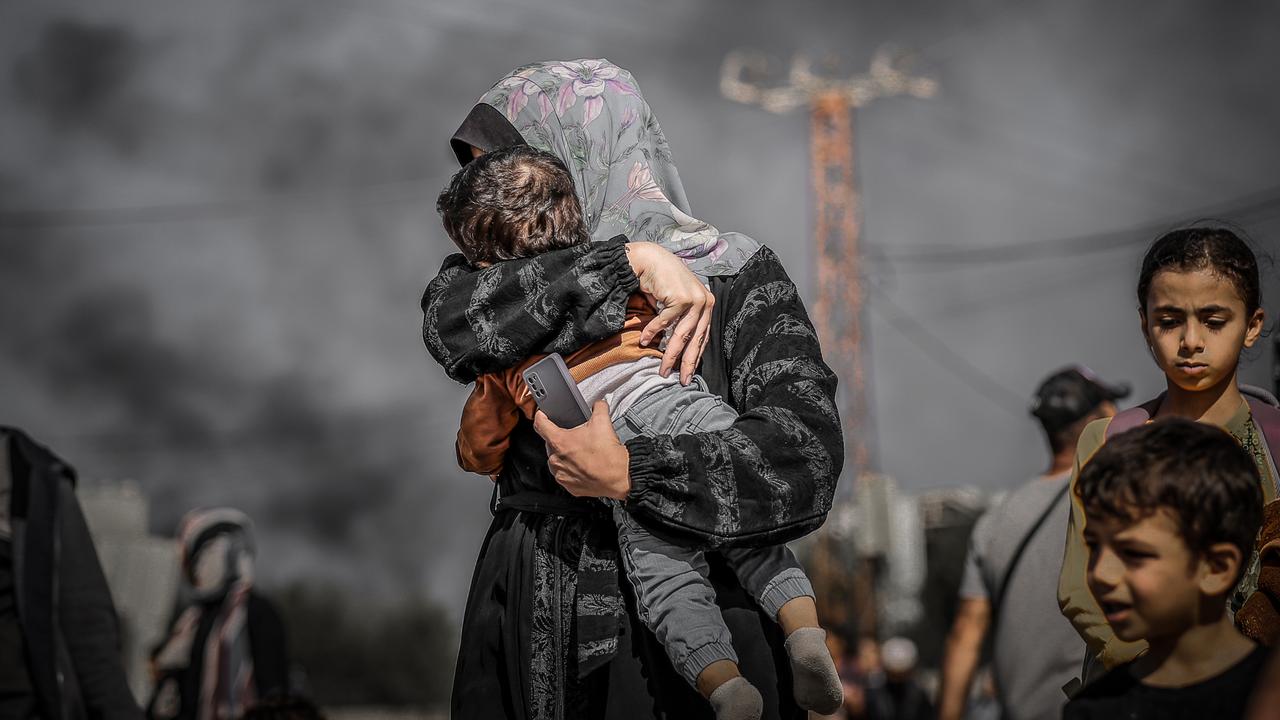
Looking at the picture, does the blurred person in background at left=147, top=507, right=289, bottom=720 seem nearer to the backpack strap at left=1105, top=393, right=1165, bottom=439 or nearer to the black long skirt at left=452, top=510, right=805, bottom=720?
the black long skirt at left=452, top=510, right=805, bottom=720

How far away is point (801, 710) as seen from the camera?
2.74 meters

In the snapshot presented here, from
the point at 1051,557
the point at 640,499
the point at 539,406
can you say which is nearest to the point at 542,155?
the point at 539,406

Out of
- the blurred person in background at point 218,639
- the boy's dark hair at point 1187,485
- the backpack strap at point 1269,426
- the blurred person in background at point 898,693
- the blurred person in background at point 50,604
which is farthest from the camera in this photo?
the blurred person in background at point 898,693

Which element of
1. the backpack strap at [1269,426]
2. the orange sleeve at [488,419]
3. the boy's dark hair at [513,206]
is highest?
A: the boy's dark hair at [513,206]

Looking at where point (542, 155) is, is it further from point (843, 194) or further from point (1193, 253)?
point (843, 194)

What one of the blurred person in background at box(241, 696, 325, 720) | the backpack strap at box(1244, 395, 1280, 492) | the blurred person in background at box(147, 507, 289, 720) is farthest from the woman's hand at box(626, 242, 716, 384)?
the blurred person in background at box(147, 507, 289, 720)

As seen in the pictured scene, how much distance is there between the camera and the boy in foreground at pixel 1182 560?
2.03 m

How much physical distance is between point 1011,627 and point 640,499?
111 inches

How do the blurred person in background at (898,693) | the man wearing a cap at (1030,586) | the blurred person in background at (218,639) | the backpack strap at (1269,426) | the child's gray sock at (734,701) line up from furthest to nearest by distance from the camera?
the blurred person in background at (898,693), the blurred person in background at (218,639), the man wearing a cap at (1030,586), the backpack strap at (1269,426), the child's gray sock at (734,701)

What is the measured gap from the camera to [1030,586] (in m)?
4.83

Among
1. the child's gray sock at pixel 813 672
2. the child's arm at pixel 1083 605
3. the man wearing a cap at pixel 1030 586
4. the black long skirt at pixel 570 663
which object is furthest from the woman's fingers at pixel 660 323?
the man wearing a cap at pixel 1030 586

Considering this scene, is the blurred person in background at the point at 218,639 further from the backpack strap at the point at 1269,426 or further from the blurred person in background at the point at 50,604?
the backpack strap at the point at 1269,426

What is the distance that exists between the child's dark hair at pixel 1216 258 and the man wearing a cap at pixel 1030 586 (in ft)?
5.84

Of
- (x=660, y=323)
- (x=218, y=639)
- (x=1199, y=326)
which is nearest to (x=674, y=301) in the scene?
(x=660, y=323)
